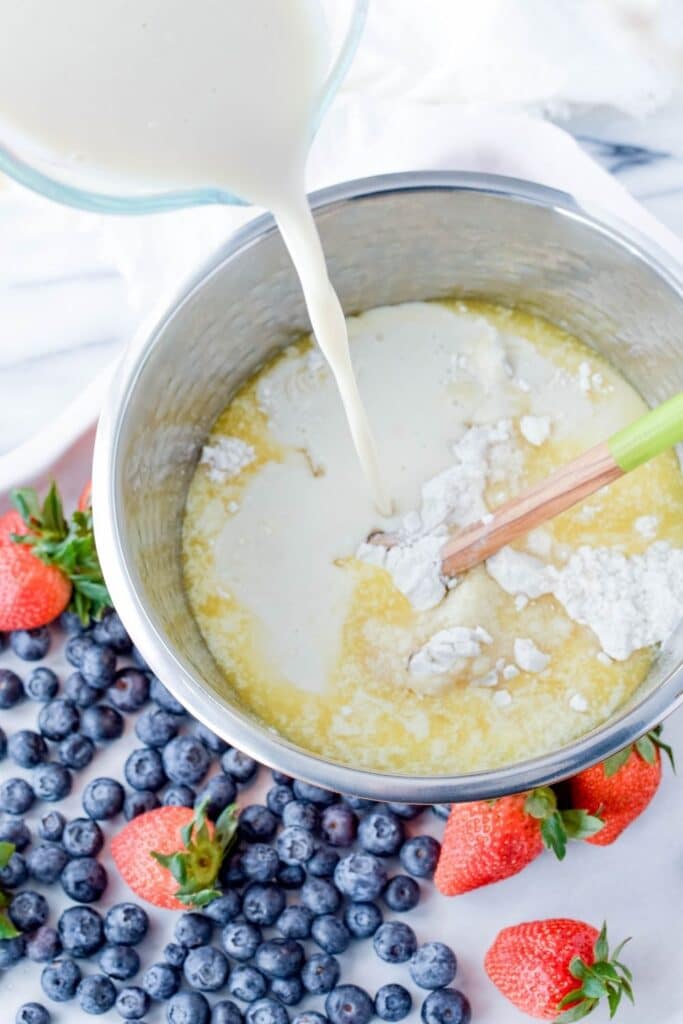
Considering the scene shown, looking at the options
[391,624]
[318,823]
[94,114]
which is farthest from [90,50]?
[318,823]

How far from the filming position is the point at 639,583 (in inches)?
58.1

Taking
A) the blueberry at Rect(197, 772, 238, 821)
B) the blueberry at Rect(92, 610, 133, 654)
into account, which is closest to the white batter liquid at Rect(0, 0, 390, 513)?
the blueberry at Rect(92, 610, 133, 654)

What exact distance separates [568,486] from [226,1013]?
2.54 feet

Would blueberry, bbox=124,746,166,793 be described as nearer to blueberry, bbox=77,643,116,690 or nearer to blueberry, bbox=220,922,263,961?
blueberry, bbox=77,643,116,690

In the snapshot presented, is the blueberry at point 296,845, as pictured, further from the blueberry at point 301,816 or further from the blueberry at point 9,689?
the blueberry at point 9,689

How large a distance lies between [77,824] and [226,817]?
21 cm

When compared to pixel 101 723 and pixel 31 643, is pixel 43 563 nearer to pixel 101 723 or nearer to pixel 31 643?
pixel 31 643

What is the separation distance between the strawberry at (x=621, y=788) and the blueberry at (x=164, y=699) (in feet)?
1.71

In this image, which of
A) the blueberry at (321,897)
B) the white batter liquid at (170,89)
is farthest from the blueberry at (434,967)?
the white batter liquid at (170,89)

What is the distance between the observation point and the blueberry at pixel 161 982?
1496 millimetres

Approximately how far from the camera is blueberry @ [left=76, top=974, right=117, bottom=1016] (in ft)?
4.89

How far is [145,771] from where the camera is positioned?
5.20 ft

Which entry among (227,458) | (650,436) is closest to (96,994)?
(227,458)

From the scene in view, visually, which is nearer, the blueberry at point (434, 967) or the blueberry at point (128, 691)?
the blueberry at point (434, 967)
